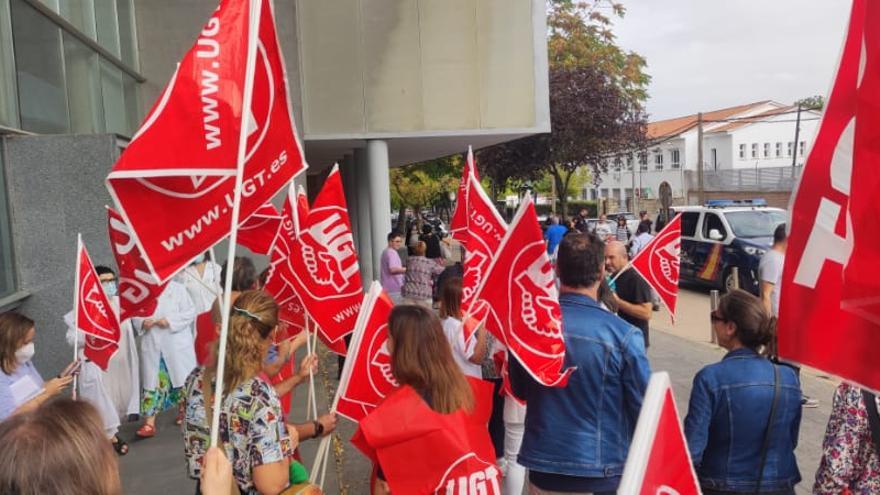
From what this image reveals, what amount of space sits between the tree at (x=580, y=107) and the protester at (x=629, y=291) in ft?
64.4

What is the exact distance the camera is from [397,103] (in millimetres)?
12594

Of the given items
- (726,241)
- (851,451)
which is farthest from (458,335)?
(726,241)

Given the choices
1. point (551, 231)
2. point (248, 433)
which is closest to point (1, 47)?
point (248, 433)

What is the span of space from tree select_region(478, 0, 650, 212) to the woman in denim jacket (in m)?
23.0

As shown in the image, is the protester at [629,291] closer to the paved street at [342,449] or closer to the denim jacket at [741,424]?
the paved street at [342,449]

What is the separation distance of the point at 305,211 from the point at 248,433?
2.54 meters

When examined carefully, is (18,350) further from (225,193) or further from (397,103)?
(397,103)

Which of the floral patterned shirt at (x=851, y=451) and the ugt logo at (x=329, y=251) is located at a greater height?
the ugt logo at (x=329, y=251)

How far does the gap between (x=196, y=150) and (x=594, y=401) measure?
1.82m

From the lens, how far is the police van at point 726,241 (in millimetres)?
14513

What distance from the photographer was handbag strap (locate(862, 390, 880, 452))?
267 centimetres

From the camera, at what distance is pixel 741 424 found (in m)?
2.87

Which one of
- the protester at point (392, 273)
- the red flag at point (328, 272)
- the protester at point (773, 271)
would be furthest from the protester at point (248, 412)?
the protester at point (392, 273)

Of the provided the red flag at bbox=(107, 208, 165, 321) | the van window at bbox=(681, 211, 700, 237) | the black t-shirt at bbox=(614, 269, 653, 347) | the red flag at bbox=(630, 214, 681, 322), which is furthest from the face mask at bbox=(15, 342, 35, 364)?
the van window at bbox=(681, 211, 700, 237)
